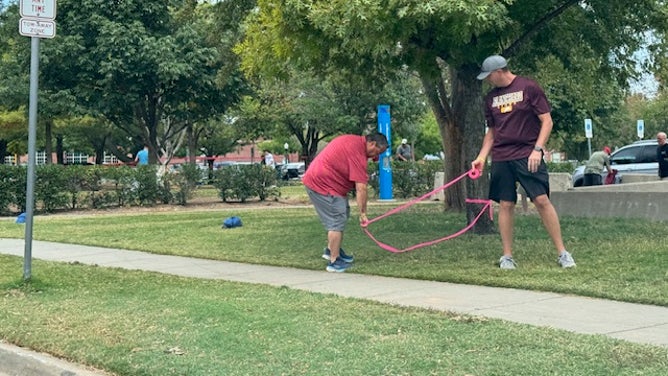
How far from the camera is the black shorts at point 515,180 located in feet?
25.5

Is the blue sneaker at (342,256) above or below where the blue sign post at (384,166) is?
below

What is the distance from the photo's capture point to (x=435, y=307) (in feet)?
20.8

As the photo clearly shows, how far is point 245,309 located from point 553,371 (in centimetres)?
287

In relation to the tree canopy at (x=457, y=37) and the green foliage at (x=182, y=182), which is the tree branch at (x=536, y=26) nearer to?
the tree canopy at (x=457, y=37)

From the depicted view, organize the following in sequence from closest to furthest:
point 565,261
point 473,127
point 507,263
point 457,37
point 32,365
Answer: point 32,365, point 565,261, point 507,263, point 457,37, point 473,127

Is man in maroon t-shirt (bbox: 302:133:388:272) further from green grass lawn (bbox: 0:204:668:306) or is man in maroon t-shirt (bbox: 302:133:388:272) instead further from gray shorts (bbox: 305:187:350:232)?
green grass lawn (bbox: 0:204:668:306)

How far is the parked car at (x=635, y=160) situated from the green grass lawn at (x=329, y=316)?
39.7 ft

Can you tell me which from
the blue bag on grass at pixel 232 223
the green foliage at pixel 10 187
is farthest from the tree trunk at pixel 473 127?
the green foliage at pixel 10 187

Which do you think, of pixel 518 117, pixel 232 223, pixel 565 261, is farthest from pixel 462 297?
pixel 232 223

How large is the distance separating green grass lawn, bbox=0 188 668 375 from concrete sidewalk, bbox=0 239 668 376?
257 millimetres

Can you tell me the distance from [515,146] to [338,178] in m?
1.98

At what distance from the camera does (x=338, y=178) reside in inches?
341

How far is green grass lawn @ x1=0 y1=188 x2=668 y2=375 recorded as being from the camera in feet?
15.2

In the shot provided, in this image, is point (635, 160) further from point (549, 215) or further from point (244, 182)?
point (549, 215)
